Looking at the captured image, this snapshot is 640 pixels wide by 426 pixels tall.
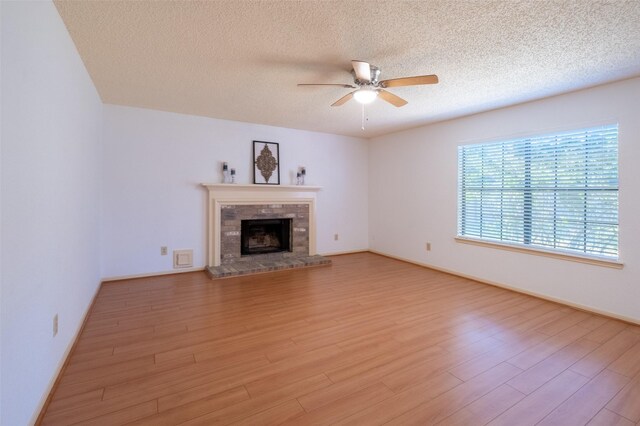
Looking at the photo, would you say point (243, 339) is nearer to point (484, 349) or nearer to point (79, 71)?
point (484, 349)

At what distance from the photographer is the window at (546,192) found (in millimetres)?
3158

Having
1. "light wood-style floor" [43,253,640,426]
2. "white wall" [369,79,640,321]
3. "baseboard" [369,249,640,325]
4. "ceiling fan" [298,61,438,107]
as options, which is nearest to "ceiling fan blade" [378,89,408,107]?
"ceiling fan" [298,61,438,107]

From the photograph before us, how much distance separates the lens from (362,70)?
2439 mm

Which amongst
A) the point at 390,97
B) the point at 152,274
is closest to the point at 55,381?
the point at 152,274

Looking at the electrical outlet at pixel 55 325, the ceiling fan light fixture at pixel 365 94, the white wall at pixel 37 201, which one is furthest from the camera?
the ceiling fan light fixture at pixel 365 94

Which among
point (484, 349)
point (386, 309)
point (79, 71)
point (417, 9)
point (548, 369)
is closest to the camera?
point (417, 9)

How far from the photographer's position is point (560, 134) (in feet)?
11.4

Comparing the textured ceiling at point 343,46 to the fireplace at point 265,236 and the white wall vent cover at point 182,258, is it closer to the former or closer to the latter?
the white wall vent cover at point 182,258

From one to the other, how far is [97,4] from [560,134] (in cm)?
454

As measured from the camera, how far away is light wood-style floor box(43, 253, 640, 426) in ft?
5.57

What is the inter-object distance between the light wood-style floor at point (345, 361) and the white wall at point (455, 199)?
357 mm

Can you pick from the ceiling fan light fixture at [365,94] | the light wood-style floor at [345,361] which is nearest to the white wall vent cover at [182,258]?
the light wood-style floor at [345,361]

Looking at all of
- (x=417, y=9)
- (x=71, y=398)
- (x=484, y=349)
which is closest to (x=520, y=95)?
(x=417, y=9)

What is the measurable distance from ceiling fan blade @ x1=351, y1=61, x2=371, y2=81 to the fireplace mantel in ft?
9.48
